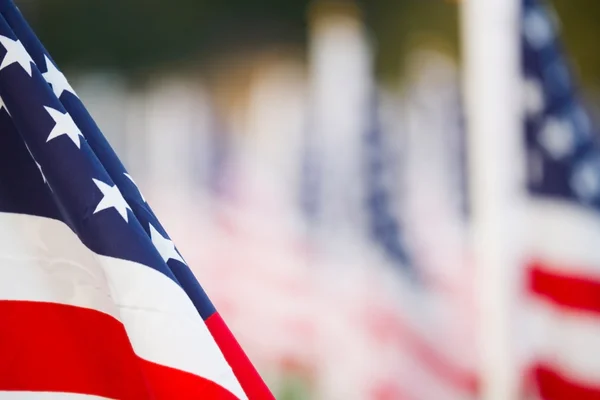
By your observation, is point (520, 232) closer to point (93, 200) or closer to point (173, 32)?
point (93, 200)

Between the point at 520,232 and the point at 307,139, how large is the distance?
2.96 meters

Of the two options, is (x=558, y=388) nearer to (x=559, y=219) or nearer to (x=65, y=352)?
(x=559, y=219)

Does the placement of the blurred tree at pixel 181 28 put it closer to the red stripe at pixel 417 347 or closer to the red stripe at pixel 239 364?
the red stripe at pixel 417 347

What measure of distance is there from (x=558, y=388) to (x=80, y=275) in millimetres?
1152

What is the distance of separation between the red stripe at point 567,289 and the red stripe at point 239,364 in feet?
3.38

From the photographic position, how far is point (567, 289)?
1.60 m

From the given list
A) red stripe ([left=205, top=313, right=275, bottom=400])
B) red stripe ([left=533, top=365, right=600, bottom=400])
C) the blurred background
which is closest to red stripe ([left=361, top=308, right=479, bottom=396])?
the blurred background

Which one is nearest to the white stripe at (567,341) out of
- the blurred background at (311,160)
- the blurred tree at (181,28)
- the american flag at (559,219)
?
the american flag at (559,219)

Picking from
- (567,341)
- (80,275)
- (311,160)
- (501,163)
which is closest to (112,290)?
(80,275)

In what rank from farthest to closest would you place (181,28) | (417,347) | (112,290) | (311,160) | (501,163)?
(181,28)
(311,160)
(417,347)
(501,163)
(112,290)

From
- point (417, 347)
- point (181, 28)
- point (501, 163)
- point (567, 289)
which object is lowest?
point (417, 347)

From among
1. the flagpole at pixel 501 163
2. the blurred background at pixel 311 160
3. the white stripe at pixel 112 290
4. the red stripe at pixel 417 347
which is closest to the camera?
the white stripe at pixel 112 290

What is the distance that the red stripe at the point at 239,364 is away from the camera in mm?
718

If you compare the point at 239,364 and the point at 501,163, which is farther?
the point at 501,163
